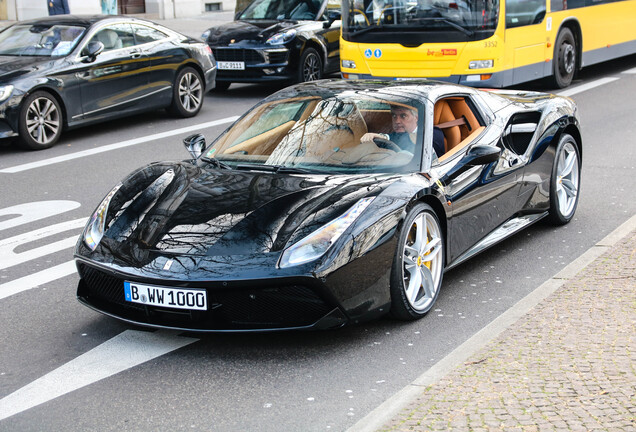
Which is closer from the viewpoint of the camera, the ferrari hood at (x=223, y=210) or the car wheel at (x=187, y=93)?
the ferrari hood at (x=223, y=210)

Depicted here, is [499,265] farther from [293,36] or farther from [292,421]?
[293,36]

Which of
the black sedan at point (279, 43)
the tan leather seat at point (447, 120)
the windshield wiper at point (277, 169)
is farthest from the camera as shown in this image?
the black sedan at point (279, 43)

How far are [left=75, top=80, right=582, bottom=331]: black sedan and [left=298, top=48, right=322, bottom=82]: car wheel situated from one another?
9.25 metres

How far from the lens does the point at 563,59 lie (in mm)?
16406

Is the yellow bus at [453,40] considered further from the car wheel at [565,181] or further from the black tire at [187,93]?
the car wheel at [565,181]

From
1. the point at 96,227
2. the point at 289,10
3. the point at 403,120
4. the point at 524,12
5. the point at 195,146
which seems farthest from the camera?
the point at 289,10

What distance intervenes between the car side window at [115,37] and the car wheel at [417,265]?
26.9 feet

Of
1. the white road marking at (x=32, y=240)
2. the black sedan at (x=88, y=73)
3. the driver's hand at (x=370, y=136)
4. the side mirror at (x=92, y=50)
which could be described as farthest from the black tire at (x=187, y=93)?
the driver's hand at (x=370, y=136)

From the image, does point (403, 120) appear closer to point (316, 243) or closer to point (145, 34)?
point (316, 243)

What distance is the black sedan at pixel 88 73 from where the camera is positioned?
11.7 m

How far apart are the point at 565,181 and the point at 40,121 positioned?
6843 millimetres

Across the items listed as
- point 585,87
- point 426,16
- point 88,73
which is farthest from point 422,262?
point 585,87

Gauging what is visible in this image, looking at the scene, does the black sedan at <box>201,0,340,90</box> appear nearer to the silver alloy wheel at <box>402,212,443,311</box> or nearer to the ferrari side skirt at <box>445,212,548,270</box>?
the ferrari side skirt at <box>445,212,548,270</box>

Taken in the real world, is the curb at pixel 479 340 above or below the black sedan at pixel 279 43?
below
